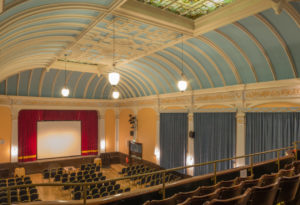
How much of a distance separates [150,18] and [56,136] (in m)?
14.6

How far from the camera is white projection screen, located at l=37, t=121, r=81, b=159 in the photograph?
56.4ft

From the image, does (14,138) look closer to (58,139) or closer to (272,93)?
(58,139)

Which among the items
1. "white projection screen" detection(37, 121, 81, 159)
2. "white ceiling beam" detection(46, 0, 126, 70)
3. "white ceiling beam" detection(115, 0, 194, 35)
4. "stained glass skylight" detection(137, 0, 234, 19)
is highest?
"stained glass skylight" detection(137, 0, 234, 19)

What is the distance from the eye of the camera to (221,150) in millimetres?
11023

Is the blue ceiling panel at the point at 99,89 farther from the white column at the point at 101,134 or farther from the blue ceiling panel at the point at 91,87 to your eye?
the white column at the point at 101,134

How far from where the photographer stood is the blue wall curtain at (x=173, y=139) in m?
13.4

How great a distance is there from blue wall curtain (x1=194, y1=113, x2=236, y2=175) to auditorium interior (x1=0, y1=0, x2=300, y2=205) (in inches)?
2.1

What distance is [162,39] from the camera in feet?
28.0

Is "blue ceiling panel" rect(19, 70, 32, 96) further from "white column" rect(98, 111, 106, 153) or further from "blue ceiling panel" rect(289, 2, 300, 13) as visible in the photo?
"blue ceiling panel" rect(289, 2, 300, 13)

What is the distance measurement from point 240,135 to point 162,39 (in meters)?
5.56

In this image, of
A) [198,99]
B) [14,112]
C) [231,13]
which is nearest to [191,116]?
[198,99]

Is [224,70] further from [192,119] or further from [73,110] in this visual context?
[73,110]

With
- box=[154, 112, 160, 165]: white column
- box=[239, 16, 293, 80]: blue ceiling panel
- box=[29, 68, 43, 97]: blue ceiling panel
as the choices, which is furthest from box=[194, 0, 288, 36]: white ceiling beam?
box=[29, 68, 43, 97]: blue ceiling panel

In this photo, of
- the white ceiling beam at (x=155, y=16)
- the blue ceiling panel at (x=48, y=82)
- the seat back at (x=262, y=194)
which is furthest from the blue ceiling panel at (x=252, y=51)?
the blue ceiling panel at (x=48, y=82)
